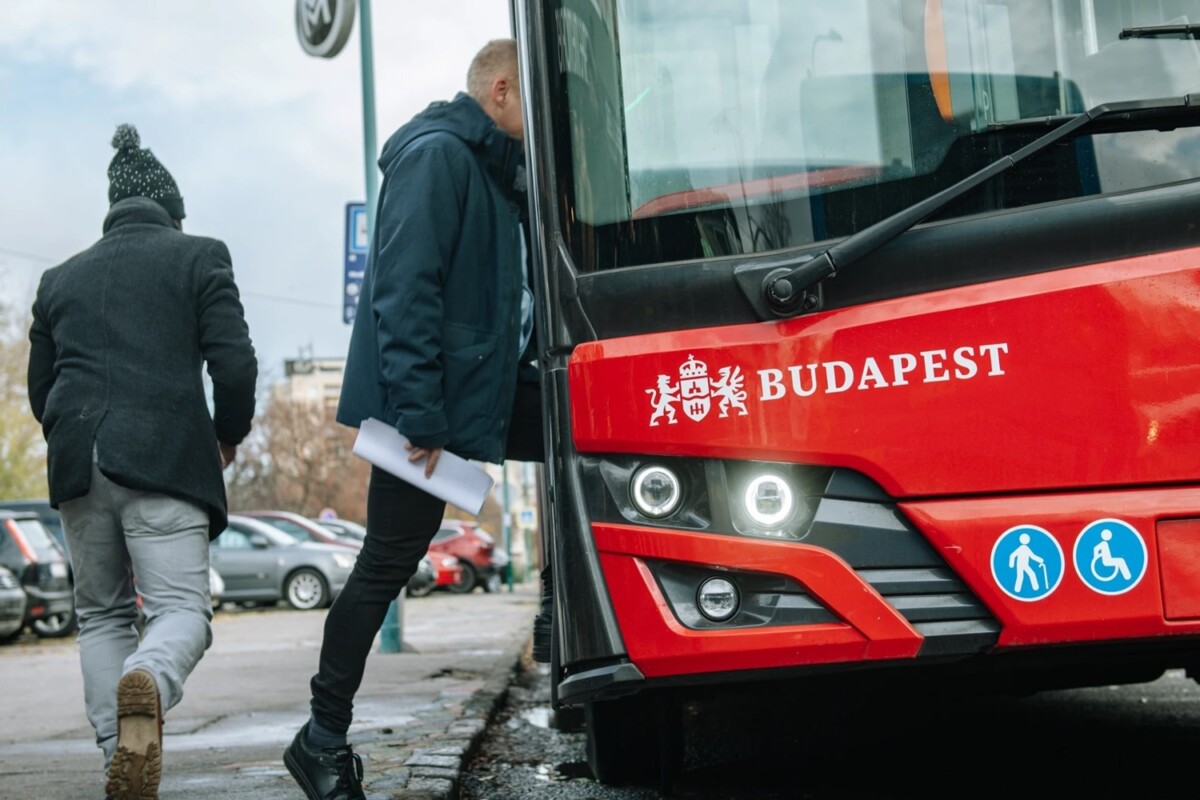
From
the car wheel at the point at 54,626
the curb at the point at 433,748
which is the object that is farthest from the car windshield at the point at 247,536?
the curb at the point at 433,748

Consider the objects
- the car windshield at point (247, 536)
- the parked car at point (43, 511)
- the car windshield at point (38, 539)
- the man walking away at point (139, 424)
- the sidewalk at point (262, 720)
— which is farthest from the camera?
the car windshield at point (247, 536)

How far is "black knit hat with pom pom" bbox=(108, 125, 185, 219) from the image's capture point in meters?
4.53

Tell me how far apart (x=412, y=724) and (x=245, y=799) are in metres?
2.10

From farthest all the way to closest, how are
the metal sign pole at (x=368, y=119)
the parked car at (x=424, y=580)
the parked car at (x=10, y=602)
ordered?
the parked car at (x=424, y=580)
the parked car at (x=10, y=602)
the metal sign pole at (x=368, y=119)

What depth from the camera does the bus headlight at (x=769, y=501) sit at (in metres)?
3.15

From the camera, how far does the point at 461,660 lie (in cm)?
1100

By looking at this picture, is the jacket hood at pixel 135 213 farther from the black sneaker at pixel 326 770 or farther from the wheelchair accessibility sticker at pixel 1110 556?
the wheelchair accessibility sticker at pixel 1110 556

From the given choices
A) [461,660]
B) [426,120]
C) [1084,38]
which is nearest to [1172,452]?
[1084,38]

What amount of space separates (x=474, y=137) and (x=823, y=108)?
1061 millimetres

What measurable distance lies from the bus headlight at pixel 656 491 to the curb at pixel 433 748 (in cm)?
138

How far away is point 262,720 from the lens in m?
7.05

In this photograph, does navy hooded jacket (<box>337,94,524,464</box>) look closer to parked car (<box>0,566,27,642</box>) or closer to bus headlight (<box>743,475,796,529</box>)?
bus headlight (<box>743,475,796,529</box>)

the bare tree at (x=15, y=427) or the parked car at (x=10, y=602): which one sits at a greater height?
Answer: the bare tree at (x=15, y=427)

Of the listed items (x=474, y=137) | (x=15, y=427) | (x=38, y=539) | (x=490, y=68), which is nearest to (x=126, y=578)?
(x=474, y=137)
